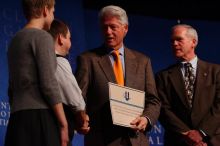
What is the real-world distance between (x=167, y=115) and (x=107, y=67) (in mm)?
729

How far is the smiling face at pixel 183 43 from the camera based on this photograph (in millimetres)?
4953

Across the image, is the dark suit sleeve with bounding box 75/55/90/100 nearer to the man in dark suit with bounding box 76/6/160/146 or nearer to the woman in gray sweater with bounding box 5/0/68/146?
the man in dark suit with bounding box 76/6/160/146

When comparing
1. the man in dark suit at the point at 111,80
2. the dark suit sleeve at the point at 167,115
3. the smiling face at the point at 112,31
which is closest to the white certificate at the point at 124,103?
the man in dark suit at the point at 111,80

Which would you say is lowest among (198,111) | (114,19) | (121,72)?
(198,111)

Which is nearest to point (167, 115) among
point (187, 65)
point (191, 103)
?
point (191, 103)

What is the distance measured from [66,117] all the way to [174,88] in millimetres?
1398

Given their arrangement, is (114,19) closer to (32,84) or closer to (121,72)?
(121,72)

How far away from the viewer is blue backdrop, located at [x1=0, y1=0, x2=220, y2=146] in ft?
17.7

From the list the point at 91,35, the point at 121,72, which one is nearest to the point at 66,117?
the point at 121,72

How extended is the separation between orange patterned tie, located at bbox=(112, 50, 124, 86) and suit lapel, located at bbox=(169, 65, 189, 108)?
2.20 feet

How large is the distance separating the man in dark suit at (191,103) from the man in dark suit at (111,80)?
0.41m

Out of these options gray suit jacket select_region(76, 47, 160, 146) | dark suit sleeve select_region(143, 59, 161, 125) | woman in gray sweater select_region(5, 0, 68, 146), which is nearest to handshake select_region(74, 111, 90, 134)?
woman in gray sweater select_region(5, 0, 68, 146)

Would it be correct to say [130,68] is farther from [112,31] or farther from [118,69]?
[112,31]

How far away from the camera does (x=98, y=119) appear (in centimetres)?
419
